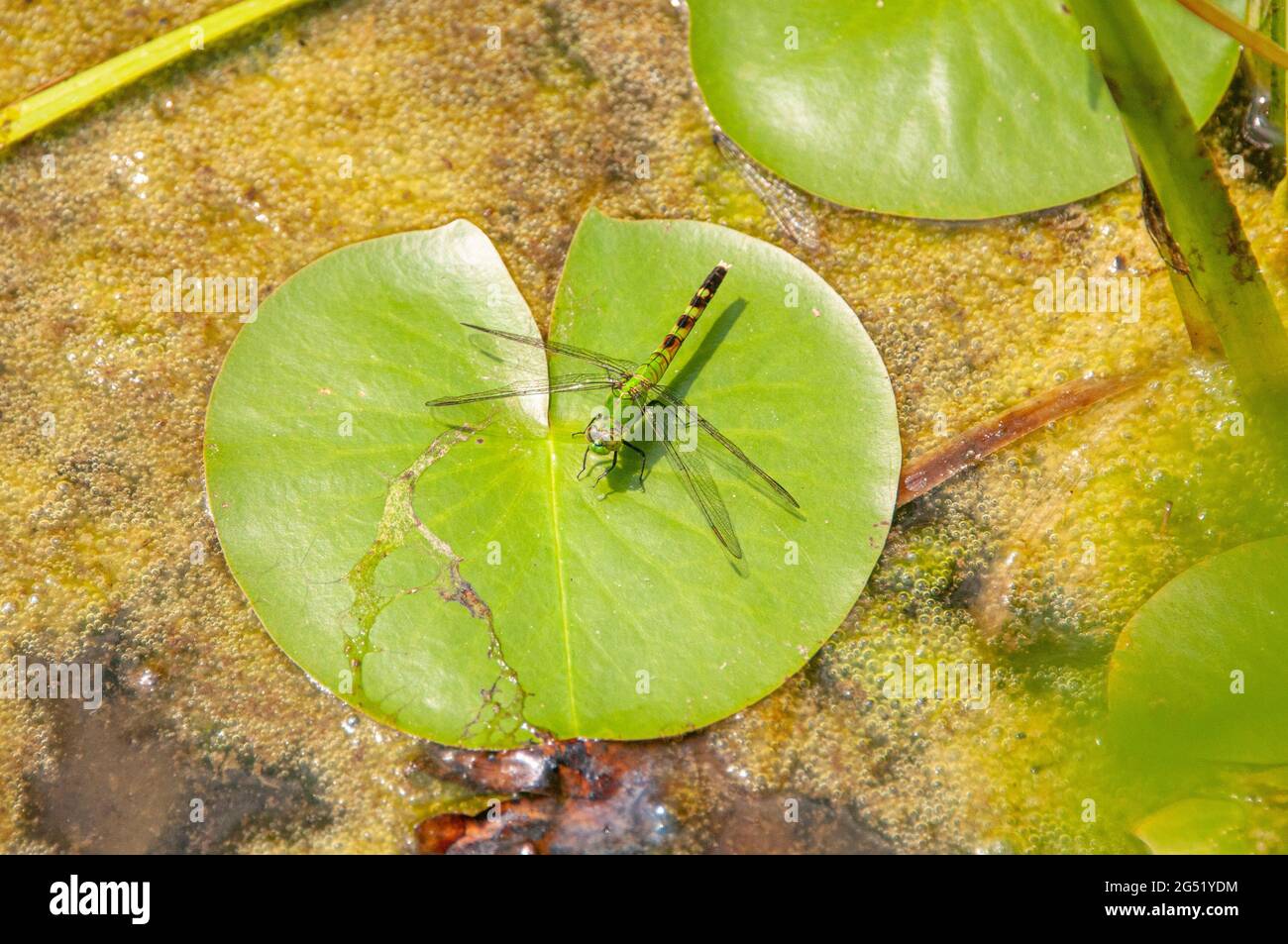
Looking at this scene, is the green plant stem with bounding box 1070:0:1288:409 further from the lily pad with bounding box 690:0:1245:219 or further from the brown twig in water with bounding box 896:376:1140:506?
the brown twig in water with bounding box 896:376:1140:506

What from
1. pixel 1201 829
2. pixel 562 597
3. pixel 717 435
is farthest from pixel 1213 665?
pixel 562 597

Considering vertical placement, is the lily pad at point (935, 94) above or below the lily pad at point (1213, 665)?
above

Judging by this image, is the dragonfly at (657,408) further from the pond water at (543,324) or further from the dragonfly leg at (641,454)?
the pond water at (543,324)

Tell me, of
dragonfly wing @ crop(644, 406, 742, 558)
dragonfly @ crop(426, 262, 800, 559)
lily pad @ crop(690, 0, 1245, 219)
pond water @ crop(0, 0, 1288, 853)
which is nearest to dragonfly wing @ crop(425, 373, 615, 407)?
dragonfly @ crop(426, 262, 800, 559)

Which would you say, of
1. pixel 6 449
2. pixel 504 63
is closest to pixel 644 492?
pixel 504 63

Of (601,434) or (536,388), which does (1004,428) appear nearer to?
(601,434)

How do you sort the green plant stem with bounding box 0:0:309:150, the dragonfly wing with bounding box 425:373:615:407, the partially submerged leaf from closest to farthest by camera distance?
the partially submerged leaf, the dragonfly wing with bounding box 425:373:615:407, the green plant stem with bounding box 0:0:309:150

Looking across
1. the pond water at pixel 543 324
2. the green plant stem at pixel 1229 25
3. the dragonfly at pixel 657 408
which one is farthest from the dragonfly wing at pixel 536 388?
the green plant stem at pixel 1229 25

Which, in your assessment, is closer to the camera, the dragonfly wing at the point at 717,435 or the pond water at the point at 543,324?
the dragonfly wing at the point at 717,435
